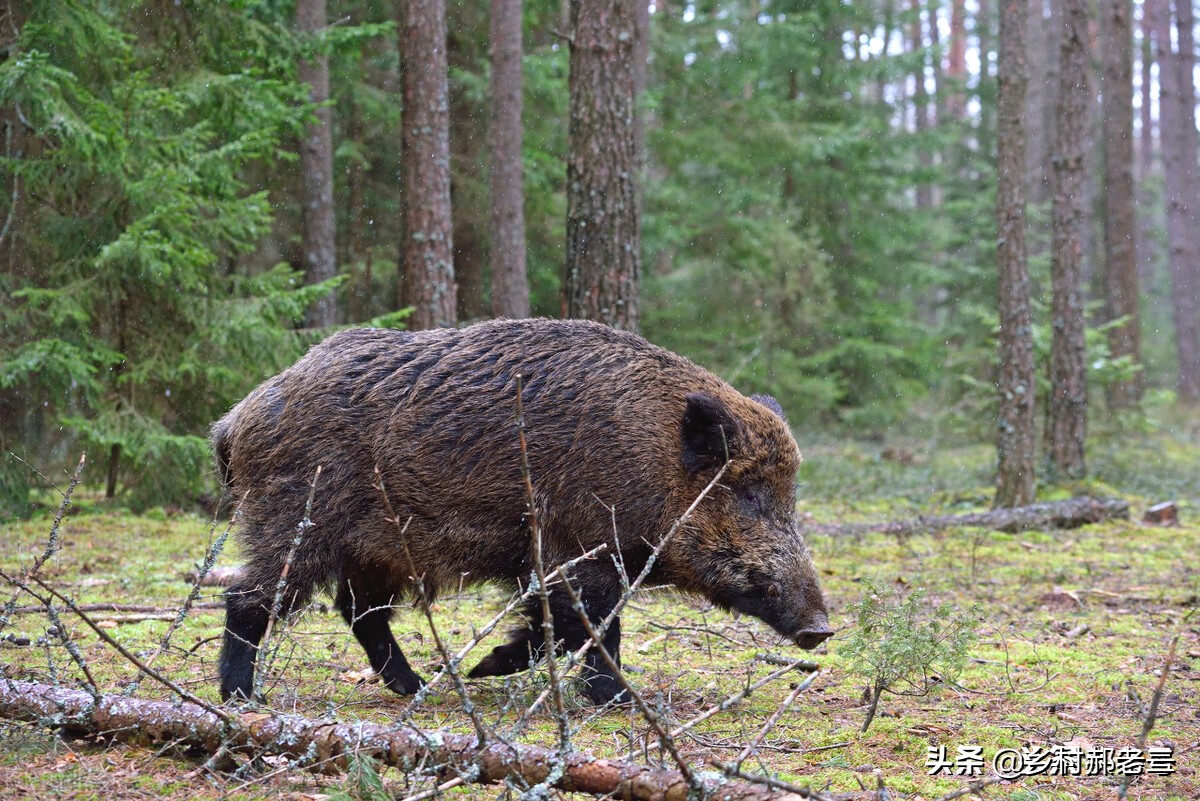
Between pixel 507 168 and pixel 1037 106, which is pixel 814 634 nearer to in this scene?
pixel 507 168

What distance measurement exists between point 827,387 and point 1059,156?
6.78m

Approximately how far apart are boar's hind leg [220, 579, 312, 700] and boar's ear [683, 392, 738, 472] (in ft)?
6.26

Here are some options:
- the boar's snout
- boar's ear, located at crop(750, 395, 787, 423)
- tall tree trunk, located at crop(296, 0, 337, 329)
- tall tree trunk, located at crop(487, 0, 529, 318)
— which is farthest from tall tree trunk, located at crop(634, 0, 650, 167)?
the boar's snout

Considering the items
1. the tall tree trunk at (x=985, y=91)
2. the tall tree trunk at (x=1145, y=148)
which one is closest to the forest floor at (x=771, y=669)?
the tall tree trunk at (x=985, y=91)

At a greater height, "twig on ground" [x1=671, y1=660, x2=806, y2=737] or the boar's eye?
the boar's eye

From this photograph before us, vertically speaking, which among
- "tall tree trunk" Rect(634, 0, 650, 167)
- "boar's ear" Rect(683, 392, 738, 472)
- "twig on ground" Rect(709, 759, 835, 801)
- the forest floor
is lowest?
the forest floor

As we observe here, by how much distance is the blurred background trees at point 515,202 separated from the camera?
983cm

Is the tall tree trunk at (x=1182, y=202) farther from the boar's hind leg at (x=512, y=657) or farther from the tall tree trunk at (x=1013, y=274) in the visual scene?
the boar's hind leg at (x=512, y=657)

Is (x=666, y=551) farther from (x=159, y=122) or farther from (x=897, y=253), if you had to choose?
(x=897, y=253)

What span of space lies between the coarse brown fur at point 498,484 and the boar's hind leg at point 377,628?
12 mm

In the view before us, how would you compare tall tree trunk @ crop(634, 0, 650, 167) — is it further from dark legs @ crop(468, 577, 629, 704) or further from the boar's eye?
dark legs @ crop(468, 577, 629, 704)

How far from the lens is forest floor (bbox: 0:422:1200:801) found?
144 inches

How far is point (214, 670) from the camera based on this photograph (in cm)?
546

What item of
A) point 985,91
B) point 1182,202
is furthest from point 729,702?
point 985,91
